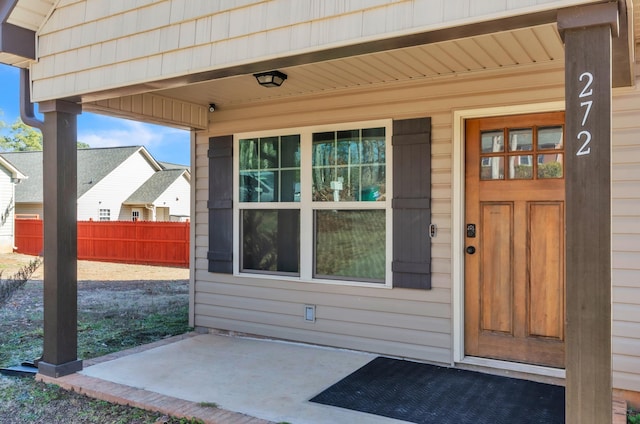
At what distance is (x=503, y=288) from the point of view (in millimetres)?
3713

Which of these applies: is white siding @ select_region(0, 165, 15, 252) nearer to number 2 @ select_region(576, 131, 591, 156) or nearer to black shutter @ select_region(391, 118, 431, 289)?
black shutter @ select_region(391, 118, 431, 289)

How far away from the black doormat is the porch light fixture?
231 cm

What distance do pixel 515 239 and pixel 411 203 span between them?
0.82 metres

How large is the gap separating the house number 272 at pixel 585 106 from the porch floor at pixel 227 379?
1.87 metres

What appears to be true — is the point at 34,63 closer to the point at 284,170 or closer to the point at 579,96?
the point at 284,170

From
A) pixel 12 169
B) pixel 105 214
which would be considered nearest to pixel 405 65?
pixel 12 169

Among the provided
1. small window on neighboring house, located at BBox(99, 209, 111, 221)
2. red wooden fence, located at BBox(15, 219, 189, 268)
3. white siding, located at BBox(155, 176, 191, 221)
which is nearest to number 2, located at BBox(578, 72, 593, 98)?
red wooden fence, located at BBox(15, 219, 189, 268)

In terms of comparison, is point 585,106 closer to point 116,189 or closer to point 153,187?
point 116,189

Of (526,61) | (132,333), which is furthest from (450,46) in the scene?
(132,333)

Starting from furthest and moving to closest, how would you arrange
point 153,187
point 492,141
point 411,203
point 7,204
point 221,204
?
point 153,187, point 7,204, point 221,204, point 411,203, point 492,141

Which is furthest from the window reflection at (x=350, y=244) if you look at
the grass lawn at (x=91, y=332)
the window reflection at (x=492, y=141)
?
the grass lawn at (x=91, y=332)

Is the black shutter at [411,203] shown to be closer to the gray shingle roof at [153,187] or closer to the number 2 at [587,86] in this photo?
the number 2 at [587,86]

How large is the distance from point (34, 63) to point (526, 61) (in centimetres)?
361

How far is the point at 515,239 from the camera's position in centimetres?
366
